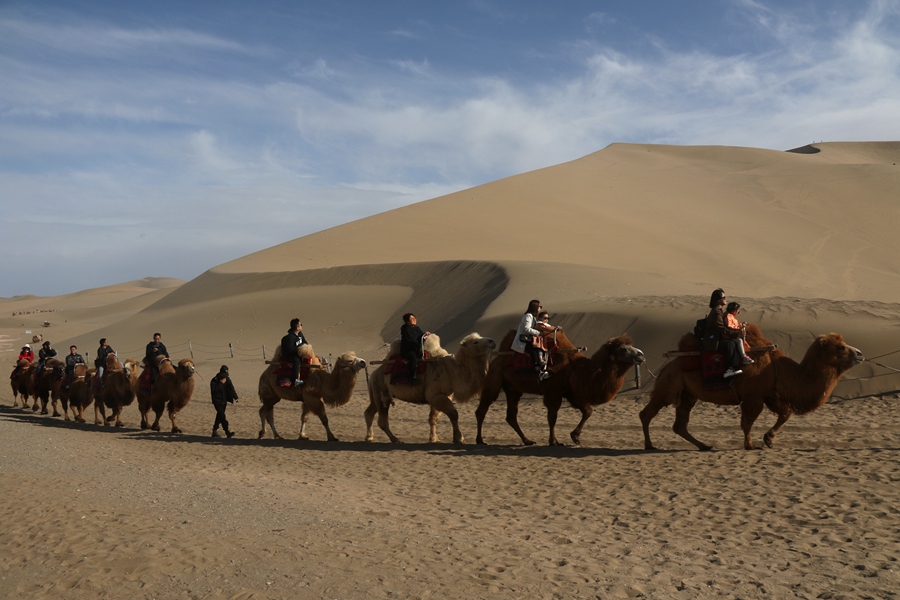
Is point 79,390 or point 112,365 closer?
point 112,365

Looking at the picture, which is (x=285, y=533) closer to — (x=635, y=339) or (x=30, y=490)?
(x=30, y=490)

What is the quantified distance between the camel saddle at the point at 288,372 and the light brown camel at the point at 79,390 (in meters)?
7.58

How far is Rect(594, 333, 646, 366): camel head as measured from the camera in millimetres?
11820

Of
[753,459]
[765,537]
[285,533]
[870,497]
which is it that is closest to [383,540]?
[285,533]

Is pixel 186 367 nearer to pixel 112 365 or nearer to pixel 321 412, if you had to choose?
pixel 321 412

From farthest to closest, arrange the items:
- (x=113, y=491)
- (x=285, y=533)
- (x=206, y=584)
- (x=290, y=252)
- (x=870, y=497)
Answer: (x=290, y=252)
(x=113, y=491)
(x=870, y=497)
(x=285, y=533)
(x=206, y=584)

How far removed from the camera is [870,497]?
7848 millimetres

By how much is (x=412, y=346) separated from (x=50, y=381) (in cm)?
1298

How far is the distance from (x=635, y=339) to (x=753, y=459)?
41.2ft

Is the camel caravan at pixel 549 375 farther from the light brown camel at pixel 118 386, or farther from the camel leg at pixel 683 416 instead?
the light brown camel at pixel 118 386

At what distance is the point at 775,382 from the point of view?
11.0 m

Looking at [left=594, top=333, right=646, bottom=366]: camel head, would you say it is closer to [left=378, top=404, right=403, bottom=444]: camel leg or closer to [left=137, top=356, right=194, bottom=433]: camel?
[left=378, top=404, right=403, bottom=444]: camel leg

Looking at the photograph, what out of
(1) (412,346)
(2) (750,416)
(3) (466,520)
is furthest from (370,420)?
(3) (466,520)

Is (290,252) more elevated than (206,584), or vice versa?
(290,252)
